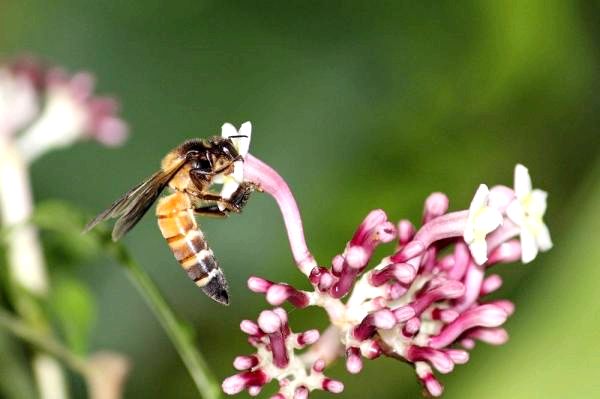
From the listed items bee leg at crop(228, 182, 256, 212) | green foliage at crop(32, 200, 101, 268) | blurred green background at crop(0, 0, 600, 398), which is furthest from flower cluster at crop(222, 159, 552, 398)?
blurred green background at crop(0, 0, 600, 398)

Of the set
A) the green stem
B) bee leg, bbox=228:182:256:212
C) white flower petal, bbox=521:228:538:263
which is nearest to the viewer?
white flower petal, bbox=521:228:538:263

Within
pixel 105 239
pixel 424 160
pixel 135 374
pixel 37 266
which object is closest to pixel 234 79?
pixel 424 160

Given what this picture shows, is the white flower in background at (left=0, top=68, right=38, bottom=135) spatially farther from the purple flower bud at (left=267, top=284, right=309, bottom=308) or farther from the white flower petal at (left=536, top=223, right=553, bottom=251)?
the white flower petal at (left=536, top=223, right=553, bottom=251)

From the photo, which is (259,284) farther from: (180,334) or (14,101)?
(14,101)

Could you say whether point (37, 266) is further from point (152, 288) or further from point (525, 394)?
point (525, 394)

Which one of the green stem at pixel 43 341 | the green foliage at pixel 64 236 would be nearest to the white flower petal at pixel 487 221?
the green foliage at pixel 64 236

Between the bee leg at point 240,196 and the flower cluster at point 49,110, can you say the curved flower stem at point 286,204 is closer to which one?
the bee leg at point 240,196

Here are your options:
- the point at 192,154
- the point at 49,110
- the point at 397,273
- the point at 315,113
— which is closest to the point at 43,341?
the point at 192,154

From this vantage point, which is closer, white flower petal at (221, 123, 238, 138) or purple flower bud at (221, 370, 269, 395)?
Answer: purple flower bud at (221, 370, 269, 395)

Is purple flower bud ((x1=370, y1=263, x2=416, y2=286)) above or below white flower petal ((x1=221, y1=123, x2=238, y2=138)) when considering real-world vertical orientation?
below
